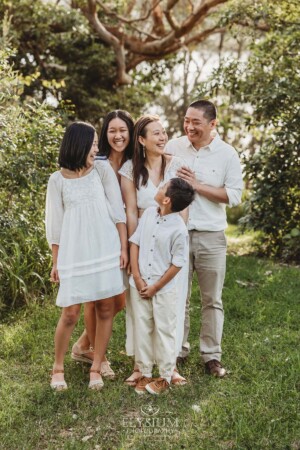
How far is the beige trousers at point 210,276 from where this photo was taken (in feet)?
13.9

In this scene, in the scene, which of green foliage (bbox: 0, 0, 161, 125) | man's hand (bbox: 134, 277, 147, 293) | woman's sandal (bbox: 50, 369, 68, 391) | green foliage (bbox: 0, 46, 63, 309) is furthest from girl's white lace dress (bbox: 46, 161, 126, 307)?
green foliage (bbox: 0, 0, 161, 125)

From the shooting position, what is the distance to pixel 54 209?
3914mm

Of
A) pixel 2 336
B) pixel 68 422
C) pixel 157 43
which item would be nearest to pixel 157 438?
pixel 68 422

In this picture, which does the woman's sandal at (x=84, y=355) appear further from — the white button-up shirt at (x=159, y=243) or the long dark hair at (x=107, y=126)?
the long dark hair at (x=107, y=126)

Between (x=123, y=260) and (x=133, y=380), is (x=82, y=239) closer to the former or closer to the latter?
(x=123, y=260)

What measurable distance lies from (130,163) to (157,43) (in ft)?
27.7

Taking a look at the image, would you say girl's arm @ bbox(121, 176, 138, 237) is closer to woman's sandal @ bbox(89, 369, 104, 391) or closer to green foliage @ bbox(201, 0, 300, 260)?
woman's sandal @ bbox(89, 369, 104, 391)

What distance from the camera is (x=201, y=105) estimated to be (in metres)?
Answer: 4.08

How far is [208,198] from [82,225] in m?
0.91

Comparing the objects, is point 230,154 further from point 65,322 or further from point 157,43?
point 157,43

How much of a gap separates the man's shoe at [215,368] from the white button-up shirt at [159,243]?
764 mm

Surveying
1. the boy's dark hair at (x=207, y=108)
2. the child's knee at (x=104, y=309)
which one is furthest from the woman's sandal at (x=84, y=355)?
the boy's dark hair at (x=207, y=108)

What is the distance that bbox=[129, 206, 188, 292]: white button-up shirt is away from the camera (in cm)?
388

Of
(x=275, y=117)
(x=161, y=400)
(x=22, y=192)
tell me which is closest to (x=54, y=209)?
(x=161, y=400)
